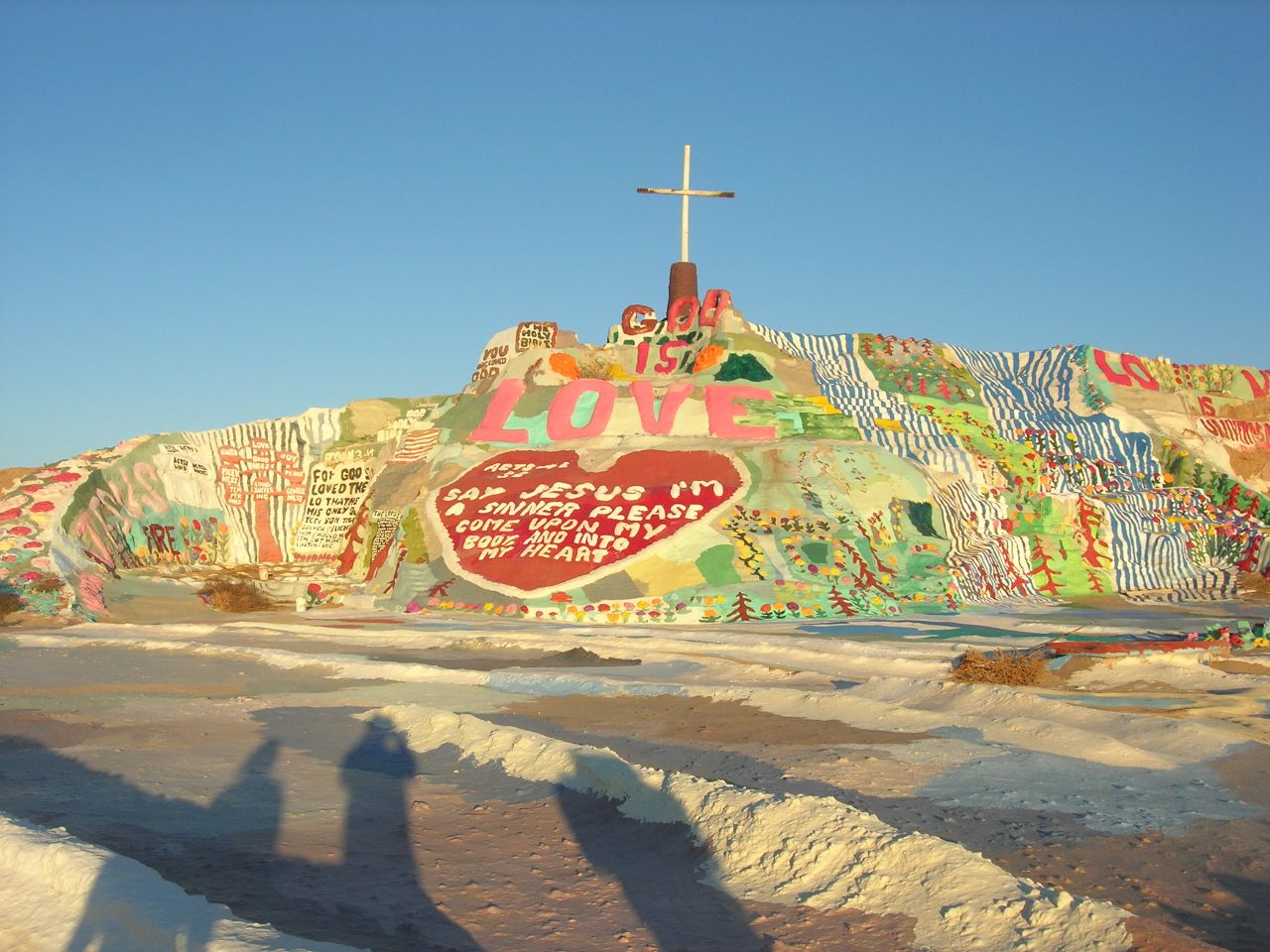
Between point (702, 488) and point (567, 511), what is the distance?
8.57 feet

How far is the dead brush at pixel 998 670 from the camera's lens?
1136 centimetres

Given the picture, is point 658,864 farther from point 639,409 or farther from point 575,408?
point 575,408

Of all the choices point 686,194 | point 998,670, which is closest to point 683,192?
point 686,194

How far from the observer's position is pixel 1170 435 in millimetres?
29609

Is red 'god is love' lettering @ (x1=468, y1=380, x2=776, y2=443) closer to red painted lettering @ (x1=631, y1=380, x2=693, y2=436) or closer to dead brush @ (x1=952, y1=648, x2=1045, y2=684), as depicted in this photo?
red painted lettering @ (x1=631, y1=380, x2=693, y2=436)

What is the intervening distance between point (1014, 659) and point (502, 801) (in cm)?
639

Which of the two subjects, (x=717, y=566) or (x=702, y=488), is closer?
(x=717, y=566)

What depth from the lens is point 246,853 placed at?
609cm

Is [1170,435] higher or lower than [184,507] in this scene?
higher

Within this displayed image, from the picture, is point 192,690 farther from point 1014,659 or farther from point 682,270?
point 682,270

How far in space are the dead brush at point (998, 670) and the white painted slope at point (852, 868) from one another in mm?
5254

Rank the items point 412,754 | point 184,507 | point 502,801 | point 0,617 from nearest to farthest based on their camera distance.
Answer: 1. point 502,801
2. point 412,754
3. point 0,617
4. point 184,507

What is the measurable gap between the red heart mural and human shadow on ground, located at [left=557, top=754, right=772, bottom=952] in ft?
42.5

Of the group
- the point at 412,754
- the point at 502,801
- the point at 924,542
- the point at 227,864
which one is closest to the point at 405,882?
the point at 227,864
